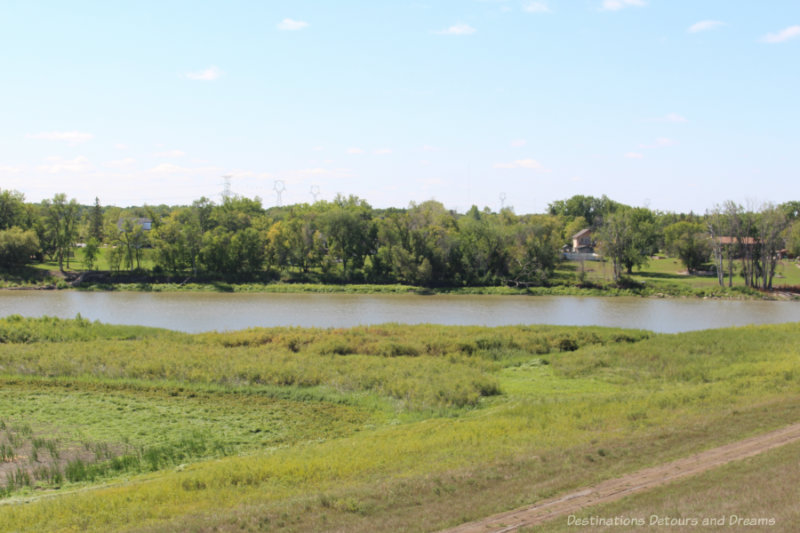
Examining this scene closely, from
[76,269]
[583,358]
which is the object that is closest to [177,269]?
[76,269]

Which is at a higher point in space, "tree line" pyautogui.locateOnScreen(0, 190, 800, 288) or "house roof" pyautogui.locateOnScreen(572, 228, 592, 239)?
"house roof" pyautogui.locateOnScreen(572, 228, 592, 239)

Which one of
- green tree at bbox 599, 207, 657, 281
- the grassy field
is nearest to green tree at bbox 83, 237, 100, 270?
the grassy field

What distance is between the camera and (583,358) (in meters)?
28.4

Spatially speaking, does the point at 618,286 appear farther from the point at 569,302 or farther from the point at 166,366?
the point at 166,366

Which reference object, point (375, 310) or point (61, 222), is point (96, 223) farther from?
point (375, 310)

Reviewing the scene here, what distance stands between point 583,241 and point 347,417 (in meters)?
107

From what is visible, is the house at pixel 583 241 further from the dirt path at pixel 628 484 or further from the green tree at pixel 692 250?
the dirt path at pixel 628 484

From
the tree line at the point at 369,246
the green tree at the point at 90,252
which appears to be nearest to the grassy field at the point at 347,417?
the tree line at the point at 369,246


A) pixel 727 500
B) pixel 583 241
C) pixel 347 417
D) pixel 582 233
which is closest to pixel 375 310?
pixel 347 417

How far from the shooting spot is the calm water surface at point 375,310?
157 feet

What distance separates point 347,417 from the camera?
798 inches

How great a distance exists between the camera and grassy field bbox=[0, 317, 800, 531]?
11852mm

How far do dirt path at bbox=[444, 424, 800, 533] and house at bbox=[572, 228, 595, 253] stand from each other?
105 meters

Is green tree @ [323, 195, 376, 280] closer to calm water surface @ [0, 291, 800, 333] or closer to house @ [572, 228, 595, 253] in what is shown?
calm water surface @ [0, 291, 800, 333]
